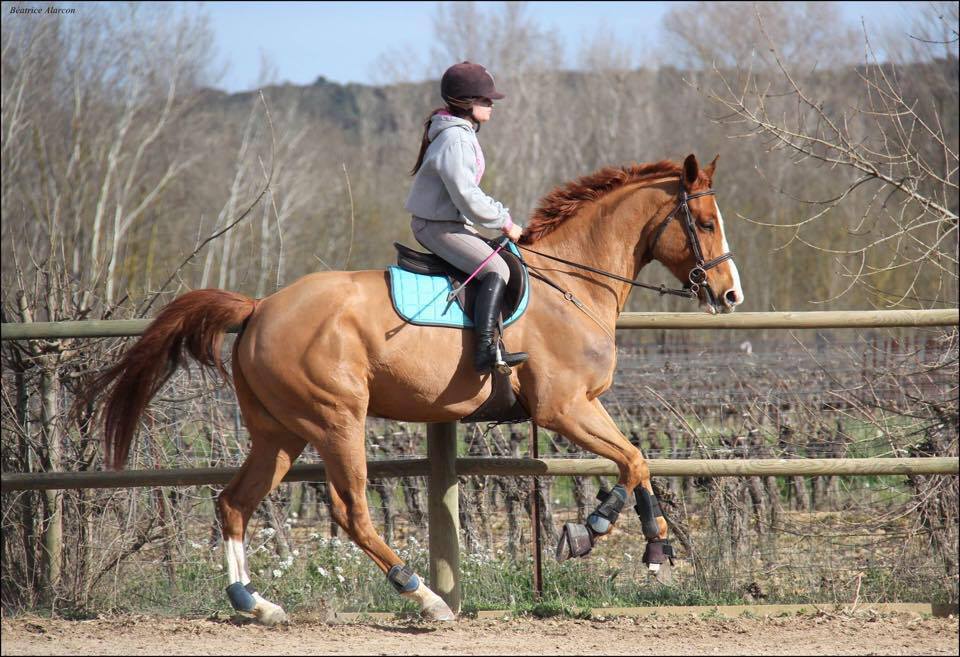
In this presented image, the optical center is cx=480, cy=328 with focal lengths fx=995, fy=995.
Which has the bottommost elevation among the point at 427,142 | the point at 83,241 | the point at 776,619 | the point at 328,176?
the point at 776,619

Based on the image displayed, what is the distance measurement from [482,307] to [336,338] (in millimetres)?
733

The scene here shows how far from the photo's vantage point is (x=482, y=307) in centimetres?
492

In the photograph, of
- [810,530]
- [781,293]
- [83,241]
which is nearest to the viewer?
[810,530]

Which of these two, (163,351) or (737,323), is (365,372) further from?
(737,323)

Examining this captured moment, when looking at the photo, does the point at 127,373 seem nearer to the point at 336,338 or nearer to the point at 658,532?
the point at 336,338

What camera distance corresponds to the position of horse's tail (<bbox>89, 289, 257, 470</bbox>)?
5.04 meters

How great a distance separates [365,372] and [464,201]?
A: 99 cm

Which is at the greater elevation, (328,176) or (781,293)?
(328,176)

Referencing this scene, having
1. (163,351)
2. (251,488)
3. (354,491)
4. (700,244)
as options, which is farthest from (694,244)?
(163,351)

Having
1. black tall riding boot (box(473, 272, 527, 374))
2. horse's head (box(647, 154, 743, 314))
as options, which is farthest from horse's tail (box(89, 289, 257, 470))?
horse's head (box(647, 154, 743, 314))

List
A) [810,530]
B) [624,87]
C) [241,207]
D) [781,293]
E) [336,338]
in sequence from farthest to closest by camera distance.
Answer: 1. [624,87]
2. [241,207]
3. [781,293]
4. [810,530]
5. [336,338]

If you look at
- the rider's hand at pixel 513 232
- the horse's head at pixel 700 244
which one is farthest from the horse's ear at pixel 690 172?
the rider's hand at pixel 513 232

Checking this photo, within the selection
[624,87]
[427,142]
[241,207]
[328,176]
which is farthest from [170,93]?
[427,142]

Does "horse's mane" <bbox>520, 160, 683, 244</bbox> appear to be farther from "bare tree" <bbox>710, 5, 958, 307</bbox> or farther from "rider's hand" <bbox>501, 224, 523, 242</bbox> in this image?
"bare tree" <bbox>710, 5, 958, 307</bbox>
